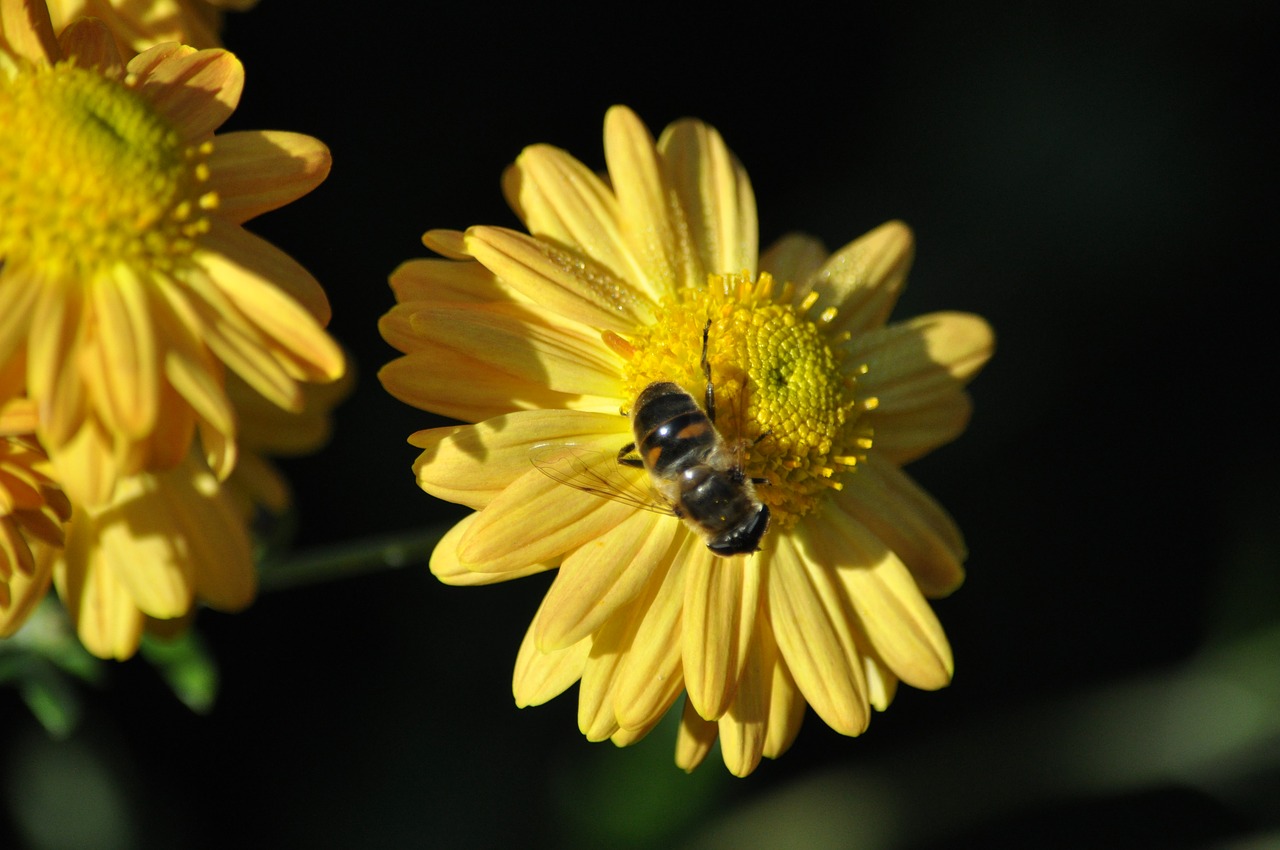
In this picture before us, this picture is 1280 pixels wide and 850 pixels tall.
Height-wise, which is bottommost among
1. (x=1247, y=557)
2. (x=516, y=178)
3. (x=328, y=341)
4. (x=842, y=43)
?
(x=1247, y=557)

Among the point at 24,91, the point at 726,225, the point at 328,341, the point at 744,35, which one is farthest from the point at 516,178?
the point at 744,35

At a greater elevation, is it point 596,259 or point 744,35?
point 744,35

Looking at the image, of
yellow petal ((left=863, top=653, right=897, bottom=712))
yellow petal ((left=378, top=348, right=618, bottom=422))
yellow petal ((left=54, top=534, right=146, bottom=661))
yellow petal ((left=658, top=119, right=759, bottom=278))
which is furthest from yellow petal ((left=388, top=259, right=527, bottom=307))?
yellow petal ((left=863, top=653, right=897, bottom=712))

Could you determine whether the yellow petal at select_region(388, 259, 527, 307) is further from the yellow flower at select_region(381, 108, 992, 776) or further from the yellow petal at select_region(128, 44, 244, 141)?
the yellow petal at select_region(128, 44, 244, 141)

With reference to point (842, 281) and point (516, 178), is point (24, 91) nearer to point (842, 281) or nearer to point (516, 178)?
point (516, 178)

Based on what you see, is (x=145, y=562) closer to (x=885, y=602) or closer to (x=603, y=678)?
(x=603, y=678)

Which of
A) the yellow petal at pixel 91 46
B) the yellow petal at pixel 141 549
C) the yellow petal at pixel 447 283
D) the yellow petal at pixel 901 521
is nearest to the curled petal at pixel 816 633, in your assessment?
the yellow petal at pixel 901 521
